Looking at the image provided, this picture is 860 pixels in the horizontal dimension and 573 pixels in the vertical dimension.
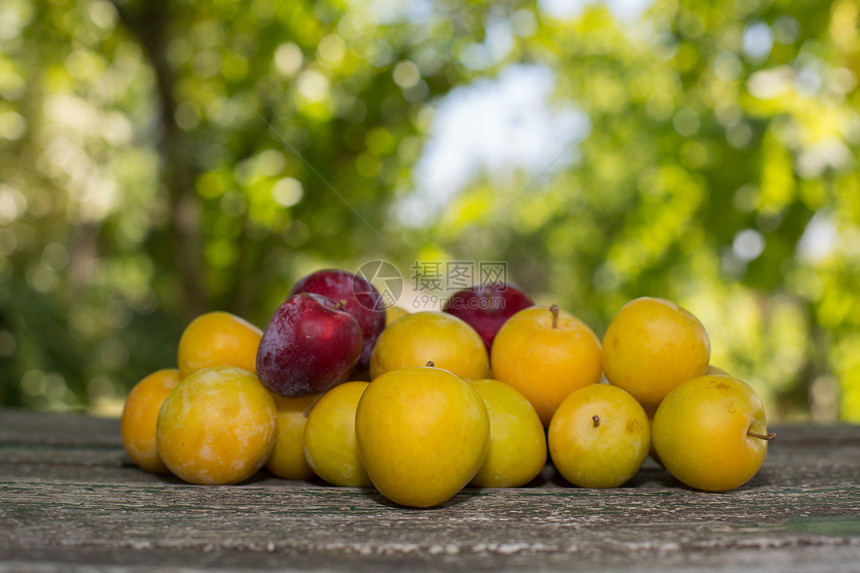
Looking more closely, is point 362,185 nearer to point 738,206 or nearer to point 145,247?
point 738,206

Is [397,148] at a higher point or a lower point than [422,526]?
higher

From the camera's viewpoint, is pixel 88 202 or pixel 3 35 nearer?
pixel 3 35

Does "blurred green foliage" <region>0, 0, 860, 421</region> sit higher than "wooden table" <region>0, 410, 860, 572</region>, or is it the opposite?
"blurred green foliage" <region>0, 0, 860, 421</region>

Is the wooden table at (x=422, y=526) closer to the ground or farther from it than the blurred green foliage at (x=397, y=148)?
closer to the ground

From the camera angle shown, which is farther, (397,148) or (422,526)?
(397,148)

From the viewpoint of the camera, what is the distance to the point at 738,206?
2.19m

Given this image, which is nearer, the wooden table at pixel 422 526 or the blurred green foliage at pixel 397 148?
→ the wooden table at pixel 422 526

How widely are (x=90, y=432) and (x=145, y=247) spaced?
8.09ft

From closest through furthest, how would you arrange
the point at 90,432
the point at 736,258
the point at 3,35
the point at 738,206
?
the point at 90,432 → the point at 738,206 → the point at 736,258 → the point at 3,35

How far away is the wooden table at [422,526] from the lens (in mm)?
482

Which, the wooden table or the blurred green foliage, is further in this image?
the blurred green foliage

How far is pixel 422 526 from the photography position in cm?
59

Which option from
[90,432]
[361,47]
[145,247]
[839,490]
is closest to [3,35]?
[145,247]

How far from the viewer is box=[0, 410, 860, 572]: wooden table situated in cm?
48
